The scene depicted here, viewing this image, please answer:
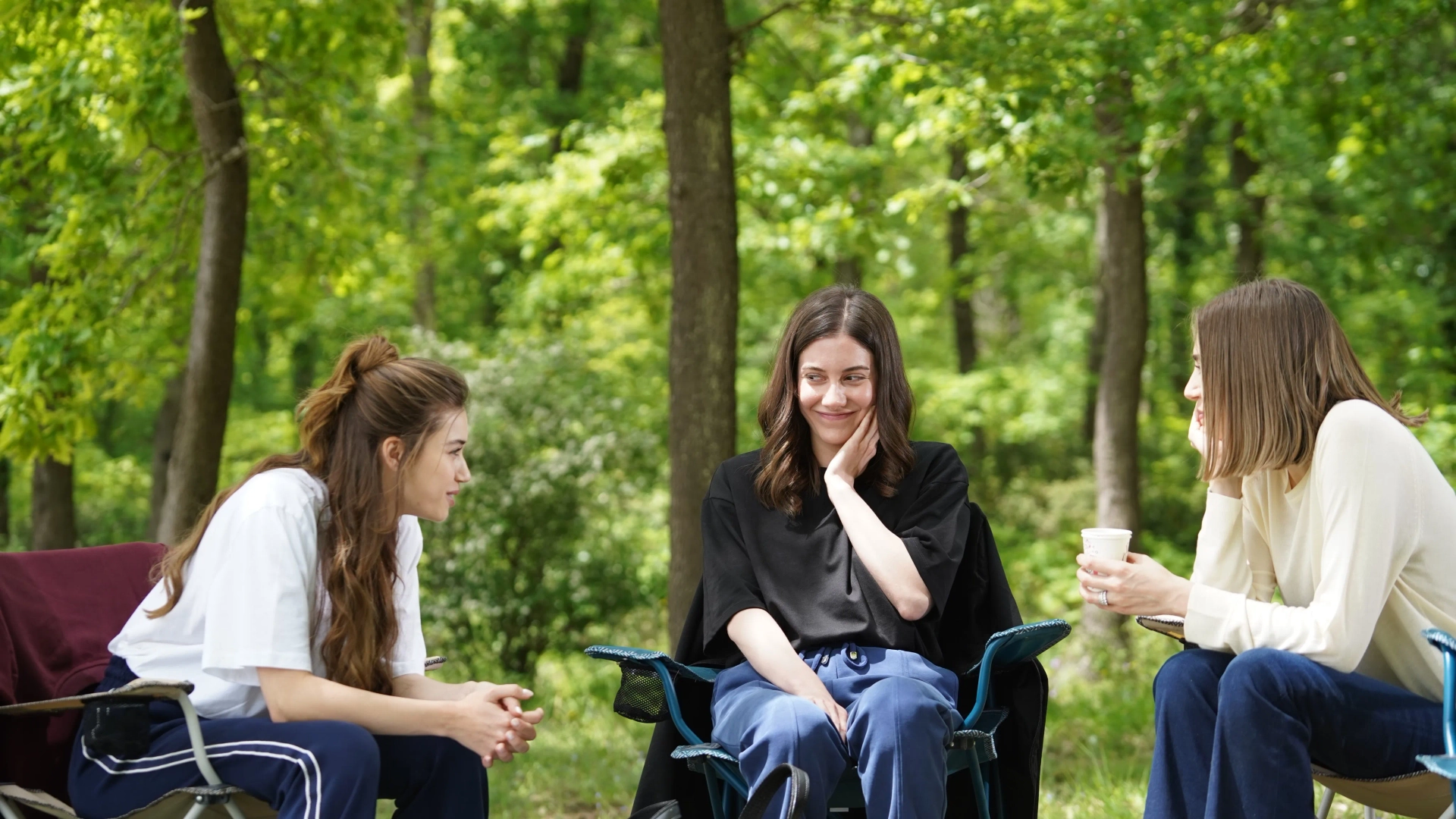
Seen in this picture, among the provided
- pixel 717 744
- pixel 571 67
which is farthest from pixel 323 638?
pixel 571 67

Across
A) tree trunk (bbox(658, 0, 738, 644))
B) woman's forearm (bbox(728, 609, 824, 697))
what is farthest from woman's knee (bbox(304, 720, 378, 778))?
tree trunk (bbox(658, 0, 738, 644))

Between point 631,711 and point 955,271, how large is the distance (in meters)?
9.62

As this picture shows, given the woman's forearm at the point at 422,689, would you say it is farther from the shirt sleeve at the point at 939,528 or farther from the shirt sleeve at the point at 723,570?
the shirt sleeve at the point at 939,528

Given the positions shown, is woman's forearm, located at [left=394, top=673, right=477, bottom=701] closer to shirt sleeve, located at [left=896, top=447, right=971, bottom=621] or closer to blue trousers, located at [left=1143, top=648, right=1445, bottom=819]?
shirt sleeve, located at [left=896, top=447, right=971, bottom=621]

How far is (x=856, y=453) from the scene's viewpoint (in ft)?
9.76

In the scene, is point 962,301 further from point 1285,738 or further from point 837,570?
point 1285,738

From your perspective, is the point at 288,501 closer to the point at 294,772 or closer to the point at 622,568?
the point at 294,772

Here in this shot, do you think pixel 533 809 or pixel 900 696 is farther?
pixel 533 809

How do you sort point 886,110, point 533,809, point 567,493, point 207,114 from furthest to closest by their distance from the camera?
point 886,110, point 567,493, point 207,114, point 533,809

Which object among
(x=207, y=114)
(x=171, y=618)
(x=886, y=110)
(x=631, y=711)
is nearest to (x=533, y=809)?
(x=631, y=711)

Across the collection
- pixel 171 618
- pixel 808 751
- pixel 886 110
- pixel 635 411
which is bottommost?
pixel 808 751

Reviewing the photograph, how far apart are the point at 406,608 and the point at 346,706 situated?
404mm

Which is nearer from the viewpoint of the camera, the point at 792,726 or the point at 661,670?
the point at 792,726

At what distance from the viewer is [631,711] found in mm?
2869
